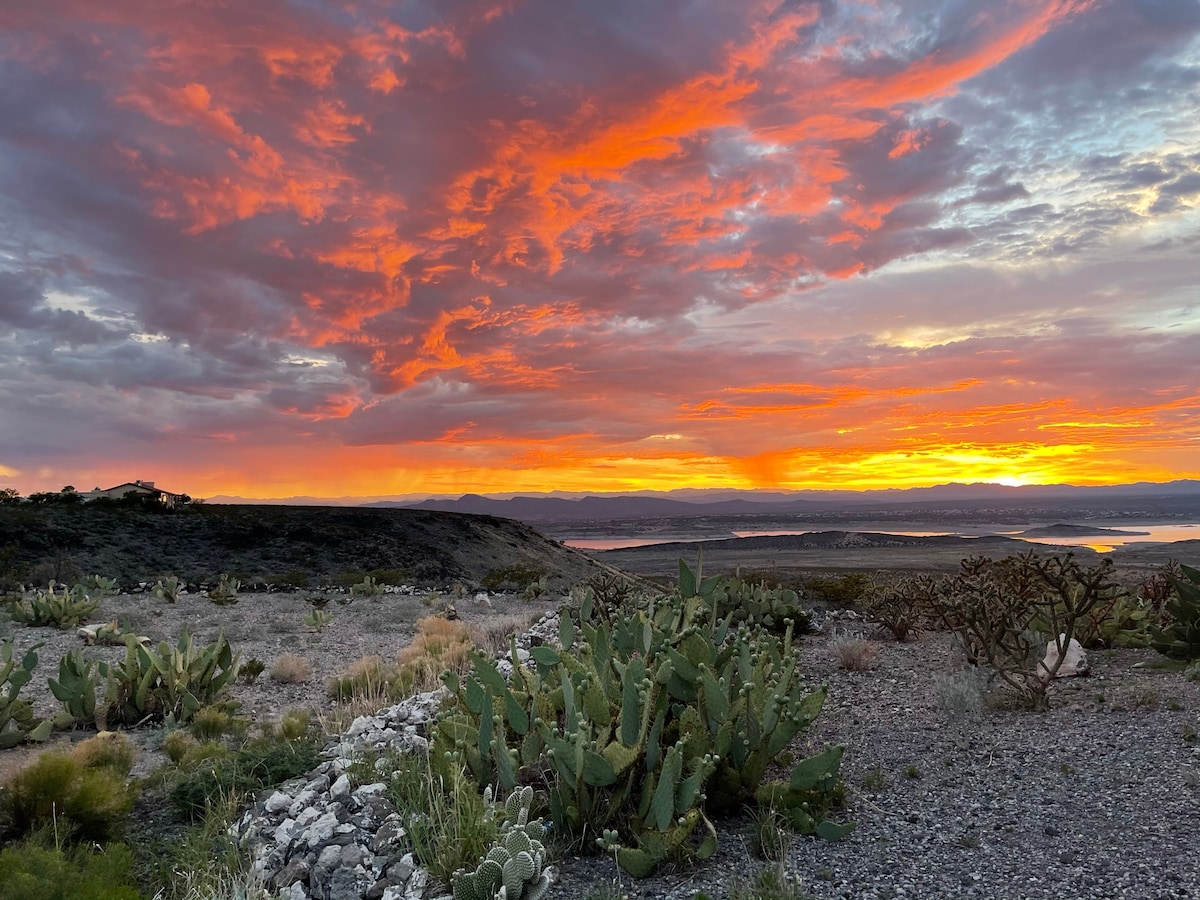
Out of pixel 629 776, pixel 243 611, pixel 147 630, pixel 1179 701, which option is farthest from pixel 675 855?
pixel 243 611

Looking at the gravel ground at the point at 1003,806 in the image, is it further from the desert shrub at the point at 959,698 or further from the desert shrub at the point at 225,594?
the desert shrub at the point at 225,594

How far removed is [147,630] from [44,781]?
38.4 feet

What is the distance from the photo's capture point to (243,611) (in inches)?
706

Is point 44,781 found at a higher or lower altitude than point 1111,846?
higher

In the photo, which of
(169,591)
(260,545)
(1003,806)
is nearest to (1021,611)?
(1003,806)

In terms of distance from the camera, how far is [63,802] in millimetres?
5070

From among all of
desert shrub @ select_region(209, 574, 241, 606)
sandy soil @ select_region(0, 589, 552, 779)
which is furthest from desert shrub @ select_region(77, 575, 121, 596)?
desert shrub @ select_region(209, 574, 241, 606)

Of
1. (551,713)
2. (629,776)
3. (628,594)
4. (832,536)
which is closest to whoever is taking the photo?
(629,776)

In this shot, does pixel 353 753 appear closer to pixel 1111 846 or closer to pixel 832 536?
pixel 1111 846

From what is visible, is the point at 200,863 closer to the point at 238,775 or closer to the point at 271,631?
the point at 238,775

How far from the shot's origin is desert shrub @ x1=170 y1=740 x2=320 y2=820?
216 inches

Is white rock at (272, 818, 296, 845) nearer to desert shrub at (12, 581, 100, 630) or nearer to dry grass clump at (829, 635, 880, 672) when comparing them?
dry grass clump at (829, 635, 880, 672)

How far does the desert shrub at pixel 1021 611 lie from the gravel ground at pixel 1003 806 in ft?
1.31

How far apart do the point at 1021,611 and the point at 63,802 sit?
8.66m
